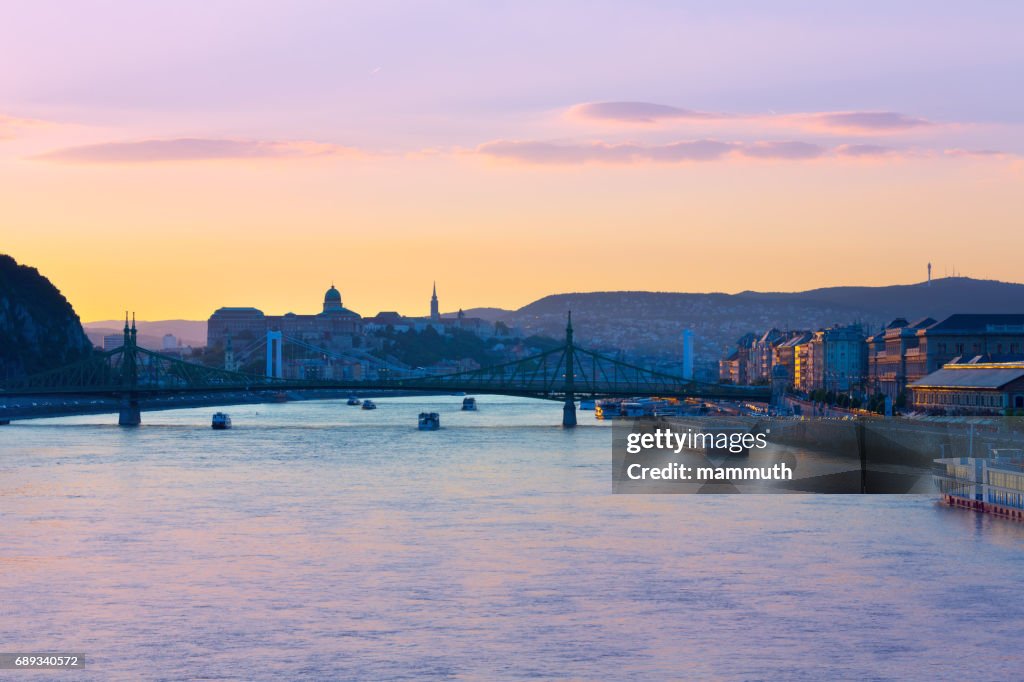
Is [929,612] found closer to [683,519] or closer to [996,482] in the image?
[683,519]

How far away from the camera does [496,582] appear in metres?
32.9

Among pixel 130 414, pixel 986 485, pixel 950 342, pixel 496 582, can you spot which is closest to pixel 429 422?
pixel 130 414

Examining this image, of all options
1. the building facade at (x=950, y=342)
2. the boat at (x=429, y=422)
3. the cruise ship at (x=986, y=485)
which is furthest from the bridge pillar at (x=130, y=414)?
the cruise ship at (x=986, y=485)

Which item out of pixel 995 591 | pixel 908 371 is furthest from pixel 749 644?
pixel 908 371

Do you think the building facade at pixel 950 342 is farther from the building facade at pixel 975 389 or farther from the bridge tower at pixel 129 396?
the bridge tower at pixel 129 396

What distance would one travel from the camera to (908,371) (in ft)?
397

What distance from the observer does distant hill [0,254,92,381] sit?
142750 millimetres

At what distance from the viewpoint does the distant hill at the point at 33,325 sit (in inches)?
5620

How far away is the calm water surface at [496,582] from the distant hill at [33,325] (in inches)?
3459

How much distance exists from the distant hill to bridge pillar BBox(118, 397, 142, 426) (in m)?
27.7

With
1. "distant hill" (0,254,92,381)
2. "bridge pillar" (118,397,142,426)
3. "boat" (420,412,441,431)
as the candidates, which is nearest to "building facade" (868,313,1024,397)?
"boat" (420,412,441,431)

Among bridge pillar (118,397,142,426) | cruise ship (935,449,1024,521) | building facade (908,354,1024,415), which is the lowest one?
cruise ship (935,449,1024,521)

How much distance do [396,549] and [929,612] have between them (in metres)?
12.9

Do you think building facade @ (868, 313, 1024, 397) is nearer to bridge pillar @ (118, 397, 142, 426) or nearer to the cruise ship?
bridge pillar @ (118, 397, 142, 426)
